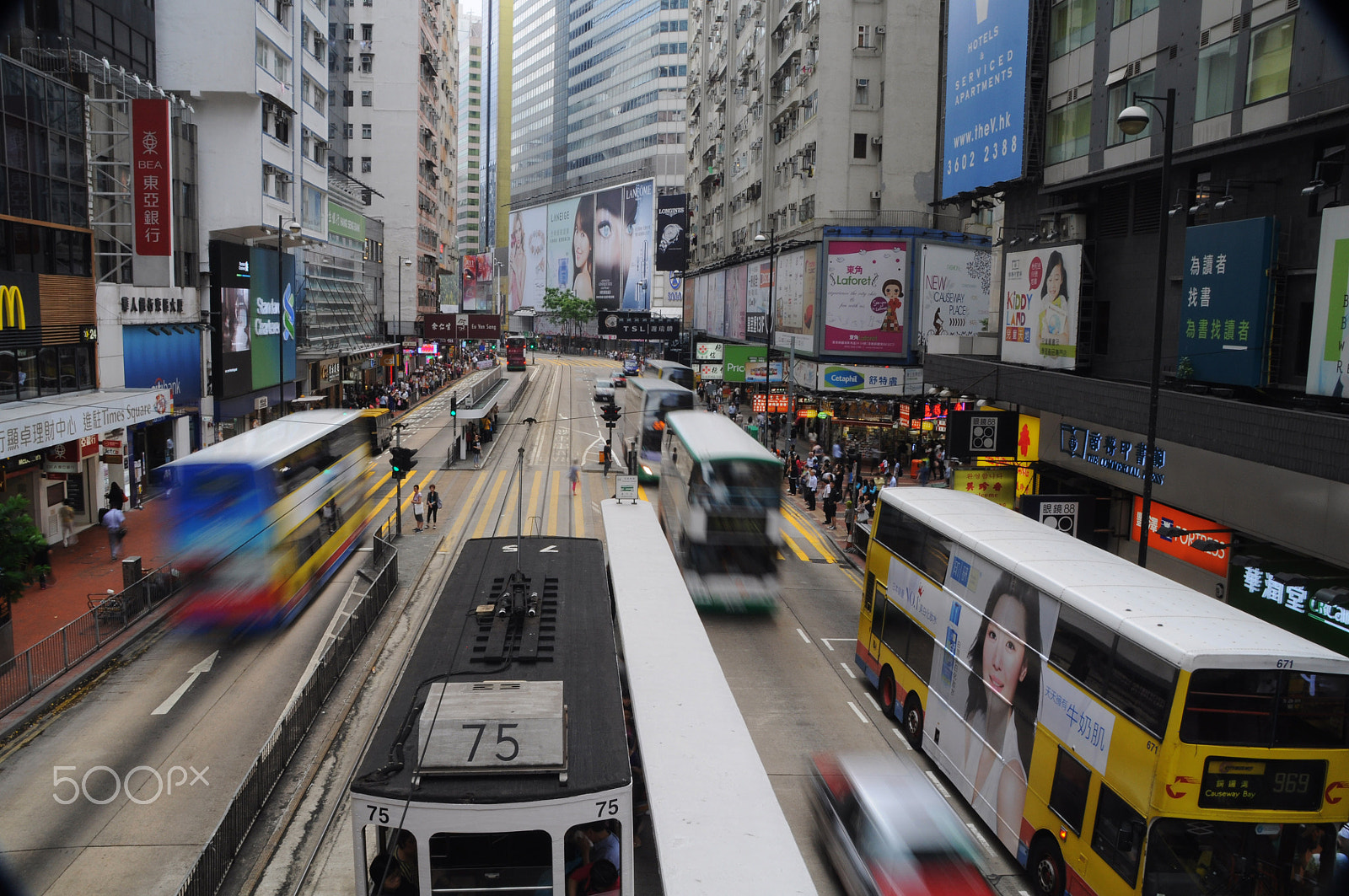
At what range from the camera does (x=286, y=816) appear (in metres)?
12.7

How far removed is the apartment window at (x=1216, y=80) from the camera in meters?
18.3

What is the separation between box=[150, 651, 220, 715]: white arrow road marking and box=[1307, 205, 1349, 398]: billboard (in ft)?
61.3

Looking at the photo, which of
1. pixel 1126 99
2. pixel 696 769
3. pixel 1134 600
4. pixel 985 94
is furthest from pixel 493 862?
pixel 985 94

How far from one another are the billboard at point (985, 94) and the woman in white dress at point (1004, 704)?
17926 millimetres

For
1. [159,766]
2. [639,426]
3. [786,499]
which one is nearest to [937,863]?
[159,766]

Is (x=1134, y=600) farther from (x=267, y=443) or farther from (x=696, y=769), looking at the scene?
(x=267, y=443)

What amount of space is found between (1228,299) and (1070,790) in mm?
Answer: 11800

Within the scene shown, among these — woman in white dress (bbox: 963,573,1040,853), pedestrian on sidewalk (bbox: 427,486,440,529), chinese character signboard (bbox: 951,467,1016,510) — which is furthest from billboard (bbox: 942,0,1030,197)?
pedestrian on sidewalk (bbox: 427,486,440,529)

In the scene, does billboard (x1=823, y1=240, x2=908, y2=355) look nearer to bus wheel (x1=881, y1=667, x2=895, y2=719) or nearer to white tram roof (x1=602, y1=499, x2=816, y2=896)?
Result: bus wheel (x1=881, y1=667, x2=895, y2=719)

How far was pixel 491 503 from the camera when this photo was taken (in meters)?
35.5

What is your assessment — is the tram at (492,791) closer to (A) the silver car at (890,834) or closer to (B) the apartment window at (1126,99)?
(A) the silver car at (890,834)

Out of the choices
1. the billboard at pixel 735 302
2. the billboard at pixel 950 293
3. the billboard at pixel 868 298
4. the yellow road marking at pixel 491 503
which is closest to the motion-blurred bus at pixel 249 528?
the yellow road marking at pixel 491 503

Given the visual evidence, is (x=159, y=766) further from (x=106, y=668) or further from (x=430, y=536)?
(x=430, y=536)

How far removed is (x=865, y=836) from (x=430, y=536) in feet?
73.7
